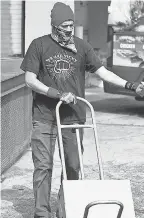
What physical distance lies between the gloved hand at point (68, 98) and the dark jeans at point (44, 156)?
46 centimetres

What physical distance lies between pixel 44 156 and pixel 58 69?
0.73 meters

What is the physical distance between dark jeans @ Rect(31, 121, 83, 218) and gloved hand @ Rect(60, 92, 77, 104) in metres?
0.46

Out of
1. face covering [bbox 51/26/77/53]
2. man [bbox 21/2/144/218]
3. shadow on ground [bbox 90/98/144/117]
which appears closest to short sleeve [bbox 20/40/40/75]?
man [bbox 21/2/144/218]

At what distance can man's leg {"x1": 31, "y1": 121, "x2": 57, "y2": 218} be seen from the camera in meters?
5.58

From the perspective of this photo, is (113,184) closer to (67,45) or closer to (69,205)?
(69,205)

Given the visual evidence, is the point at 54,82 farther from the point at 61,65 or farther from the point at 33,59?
the point at 33,59

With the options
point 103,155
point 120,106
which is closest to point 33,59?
point 103,155

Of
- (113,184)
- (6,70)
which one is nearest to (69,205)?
(113,184)

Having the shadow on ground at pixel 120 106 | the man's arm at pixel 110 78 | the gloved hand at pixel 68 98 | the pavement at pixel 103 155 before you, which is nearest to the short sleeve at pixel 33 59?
the gloved hand at pixel 68 98

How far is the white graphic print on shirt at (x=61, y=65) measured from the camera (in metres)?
5.45

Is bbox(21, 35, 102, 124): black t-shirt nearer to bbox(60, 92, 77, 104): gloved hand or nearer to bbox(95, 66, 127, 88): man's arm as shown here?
bbox(95, 66, 127, 88): man's arm

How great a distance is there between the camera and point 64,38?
541 cm

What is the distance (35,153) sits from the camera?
5.60 meters

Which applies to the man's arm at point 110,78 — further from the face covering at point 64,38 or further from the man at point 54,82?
the face covering at point 64,38
